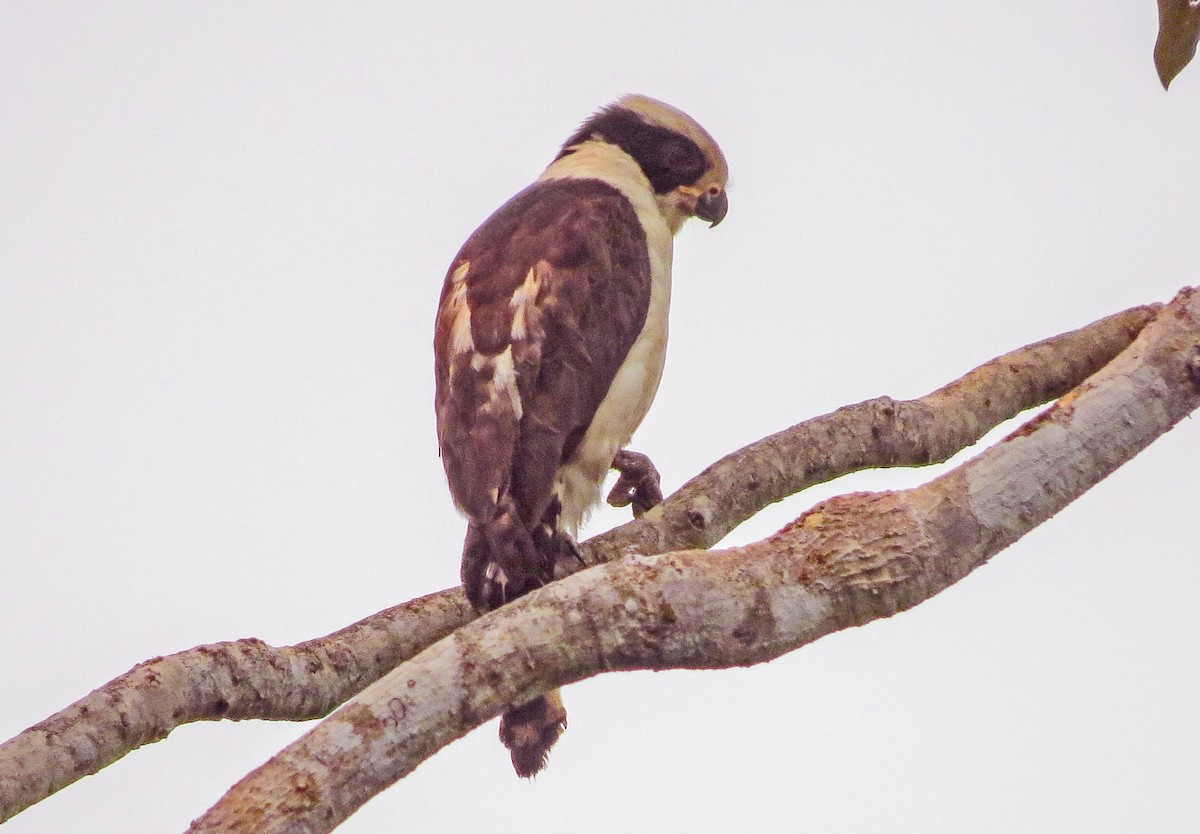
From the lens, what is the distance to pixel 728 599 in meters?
2.66

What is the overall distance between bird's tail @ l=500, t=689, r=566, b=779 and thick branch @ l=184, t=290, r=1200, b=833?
1344 millimetres

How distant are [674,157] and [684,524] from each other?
2016 mm

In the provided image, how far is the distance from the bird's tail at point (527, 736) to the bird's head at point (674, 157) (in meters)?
2.44

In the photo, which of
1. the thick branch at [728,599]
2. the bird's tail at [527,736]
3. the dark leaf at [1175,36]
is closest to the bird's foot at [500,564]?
the bird's tail at [527,736]

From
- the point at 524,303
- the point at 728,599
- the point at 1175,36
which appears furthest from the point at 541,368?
the point at 1175,36

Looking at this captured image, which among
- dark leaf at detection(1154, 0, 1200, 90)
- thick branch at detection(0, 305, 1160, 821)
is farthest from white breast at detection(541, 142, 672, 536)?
dark leaf at detection(1154, 0, 1200, 90)

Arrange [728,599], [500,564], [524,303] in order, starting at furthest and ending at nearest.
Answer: [524,303] → [500,564] → [728,599]

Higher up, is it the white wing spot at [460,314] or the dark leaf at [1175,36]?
the white wing spot at [460,314]

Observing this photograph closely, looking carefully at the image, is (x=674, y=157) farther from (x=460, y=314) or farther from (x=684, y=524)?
(x=684, y=524)

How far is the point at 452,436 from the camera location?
4375 millimetres

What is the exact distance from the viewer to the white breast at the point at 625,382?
14.8 feet

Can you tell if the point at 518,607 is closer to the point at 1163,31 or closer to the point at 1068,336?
the point at 1163,31

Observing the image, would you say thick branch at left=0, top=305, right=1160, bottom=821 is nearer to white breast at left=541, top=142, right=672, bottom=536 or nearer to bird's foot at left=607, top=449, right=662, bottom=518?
white breast at left=541, top=142, right=672, bottom=536

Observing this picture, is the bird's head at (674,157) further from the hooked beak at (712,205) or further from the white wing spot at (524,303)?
the white wing spot at (524,303)
